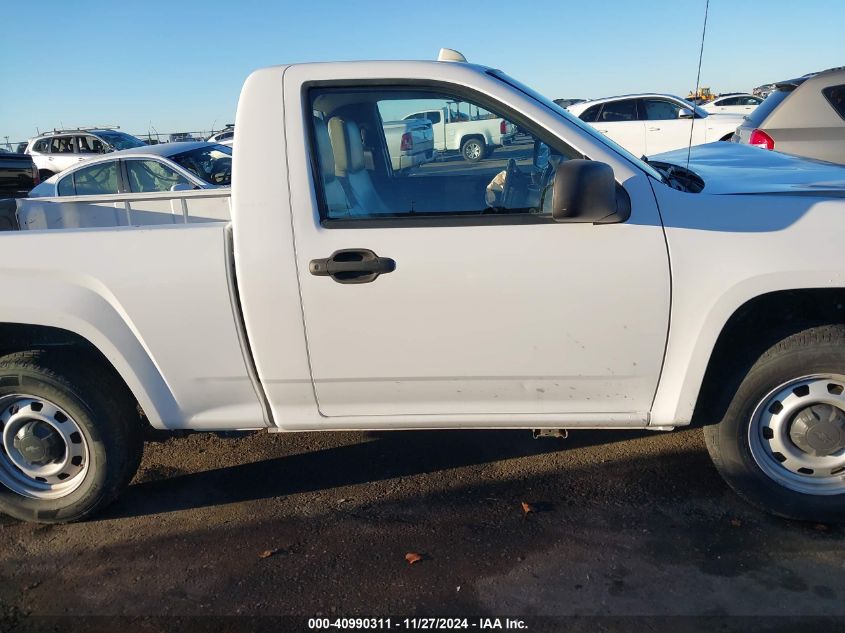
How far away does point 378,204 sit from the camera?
2867 millimetres

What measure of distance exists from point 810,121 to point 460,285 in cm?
565

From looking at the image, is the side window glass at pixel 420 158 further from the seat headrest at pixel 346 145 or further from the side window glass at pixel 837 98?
the side window glass at pixel 837 98

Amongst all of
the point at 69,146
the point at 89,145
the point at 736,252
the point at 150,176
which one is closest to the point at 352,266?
the point at 736,252


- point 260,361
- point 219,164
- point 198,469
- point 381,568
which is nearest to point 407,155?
point 260,361

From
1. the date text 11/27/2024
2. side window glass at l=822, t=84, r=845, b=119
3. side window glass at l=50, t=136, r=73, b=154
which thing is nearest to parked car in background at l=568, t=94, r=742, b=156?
side window glass at l=822, t=84, r=845, b=119

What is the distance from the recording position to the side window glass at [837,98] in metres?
6.52

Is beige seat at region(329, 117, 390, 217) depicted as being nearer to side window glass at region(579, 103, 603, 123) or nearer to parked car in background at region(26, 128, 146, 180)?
side window glass at region(579, 103, 603, 123)

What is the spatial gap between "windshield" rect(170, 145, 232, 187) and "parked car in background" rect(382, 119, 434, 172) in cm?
604

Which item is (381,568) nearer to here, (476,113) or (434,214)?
(434,214)

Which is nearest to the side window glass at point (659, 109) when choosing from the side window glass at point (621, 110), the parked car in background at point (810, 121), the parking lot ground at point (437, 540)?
the side window glass at point (621, 110)

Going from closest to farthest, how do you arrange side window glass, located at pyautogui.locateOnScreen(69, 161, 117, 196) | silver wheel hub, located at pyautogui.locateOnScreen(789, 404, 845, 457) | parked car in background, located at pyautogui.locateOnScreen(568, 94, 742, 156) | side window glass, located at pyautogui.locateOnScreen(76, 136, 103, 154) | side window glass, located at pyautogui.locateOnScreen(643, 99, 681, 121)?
silver wheel hub, located at pyautogui.locateOnScreen(789, 404, 845, 457), side window glass, located at pyautogui.locateOnScreen(69, 161, 117, 196), parked car in background, located at pyautogui.locateOnScreen(568, 94, 742, 156), side window glass, located at pyautogui.locateOnScreen(643, 99, 681, 121), side window glass, located at pyautogui.locateOnScreen(76, 136, 103, 154)

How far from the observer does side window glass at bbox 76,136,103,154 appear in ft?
58.1

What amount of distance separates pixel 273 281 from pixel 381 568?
1.30 meters

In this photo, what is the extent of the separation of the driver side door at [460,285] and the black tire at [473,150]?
0.03 meters
